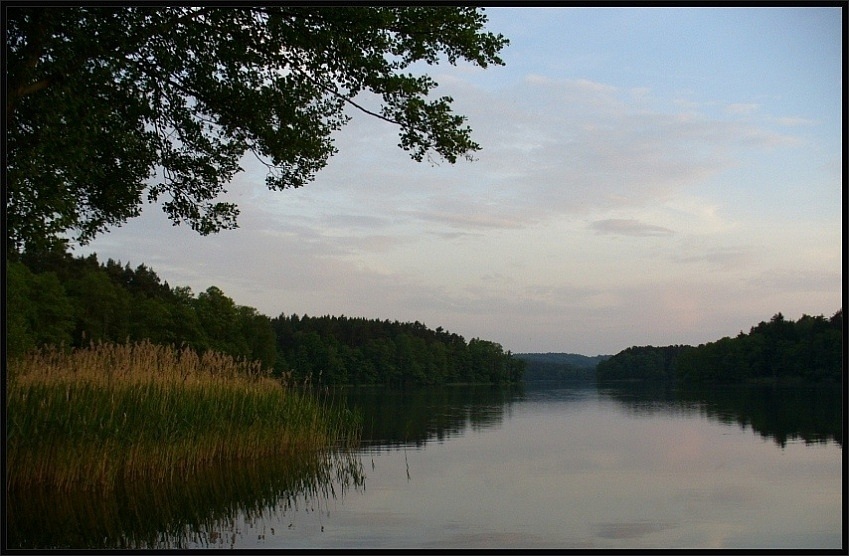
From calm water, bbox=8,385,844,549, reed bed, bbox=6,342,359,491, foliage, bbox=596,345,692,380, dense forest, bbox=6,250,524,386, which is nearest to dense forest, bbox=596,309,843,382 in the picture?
foliage, bbox=596,345,692,380

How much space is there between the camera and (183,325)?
5684 centimetres

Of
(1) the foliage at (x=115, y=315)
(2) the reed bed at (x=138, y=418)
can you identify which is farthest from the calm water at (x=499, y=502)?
(1) the foliage at (x=115, y=315)

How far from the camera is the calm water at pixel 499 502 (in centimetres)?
888

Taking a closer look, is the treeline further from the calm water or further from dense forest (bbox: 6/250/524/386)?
the calm water

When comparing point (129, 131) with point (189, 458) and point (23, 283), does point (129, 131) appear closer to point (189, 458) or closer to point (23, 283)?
point (189, 458)

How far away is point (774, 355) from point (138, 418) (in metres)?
81.6

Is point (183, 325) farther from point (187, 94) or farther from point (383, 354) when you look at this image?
point (187, 94)

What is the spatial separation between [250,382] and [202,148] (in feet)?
15.7

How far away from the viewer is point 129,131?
35.2ft

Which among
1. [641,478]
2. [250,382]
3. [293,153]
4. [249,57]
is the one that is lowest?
[641,478]

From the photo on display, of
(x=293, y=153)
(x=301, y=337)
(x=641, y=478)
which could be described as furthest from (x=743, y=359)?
(x=293, y=153)

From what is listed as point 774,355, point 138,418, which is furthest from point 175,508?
point 774,355

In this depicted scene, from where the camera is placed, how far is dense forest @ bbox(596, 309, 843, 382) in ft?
242

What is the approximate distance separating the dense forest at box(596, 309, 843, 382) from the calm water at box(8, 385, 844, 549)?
196 feet
